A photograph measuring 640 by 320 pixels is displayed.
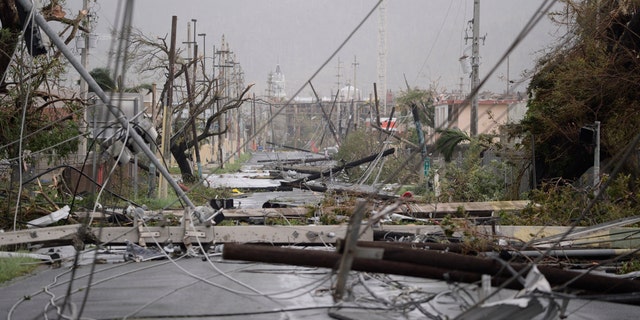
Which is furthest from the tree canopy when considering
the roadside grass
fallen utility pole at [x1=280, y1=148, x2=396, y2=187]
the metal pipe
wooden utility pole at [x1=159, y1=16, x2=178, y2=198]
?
the roadside grass

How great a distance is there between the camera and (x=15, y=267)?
10.4 metres

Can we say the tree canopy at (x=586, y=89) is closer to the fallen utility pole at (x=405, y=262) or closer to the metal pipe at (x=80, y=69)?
the metal pipe at (x=80, y=69)

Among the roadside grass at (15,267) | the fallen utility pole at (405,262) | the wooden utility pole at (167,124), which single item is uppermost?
the wooden utility pole at (167,124)

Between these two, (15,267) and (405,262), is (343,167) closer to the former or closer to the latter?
(15,267)

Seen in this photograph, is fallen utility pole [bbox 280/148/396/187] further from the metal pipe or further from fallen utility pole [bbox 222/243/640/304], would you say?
fallen utility pole [bbox 222/243/640/304]

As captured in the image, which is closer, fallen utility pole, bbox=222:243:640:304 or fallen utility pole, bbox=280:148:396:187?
fallen utility pole, bbox=222:243:640:304

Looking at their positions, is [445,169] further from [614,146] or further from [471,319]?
[471,319]

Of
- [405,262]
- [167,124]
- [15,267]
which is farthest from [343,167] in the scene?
[405,262]

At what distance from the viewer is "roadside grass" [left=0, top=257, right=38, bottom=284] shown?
32.9ft

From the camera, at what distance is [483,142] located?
28.9 meters

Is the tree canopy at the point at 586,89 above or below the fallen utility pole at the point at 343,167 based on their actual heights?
above

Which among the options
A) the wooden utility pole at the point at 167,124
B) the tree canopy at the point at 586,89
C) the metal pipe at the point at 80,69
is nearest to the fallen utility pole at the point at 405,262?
the metal pipe at the point at 80,69

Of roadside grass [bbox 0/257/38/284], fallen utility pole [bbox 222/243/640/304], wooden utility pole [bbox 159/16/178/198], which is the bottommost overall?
roadside grass [bbox 0/257/38/284]

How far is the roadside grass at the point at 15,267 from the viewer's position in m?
10.0
